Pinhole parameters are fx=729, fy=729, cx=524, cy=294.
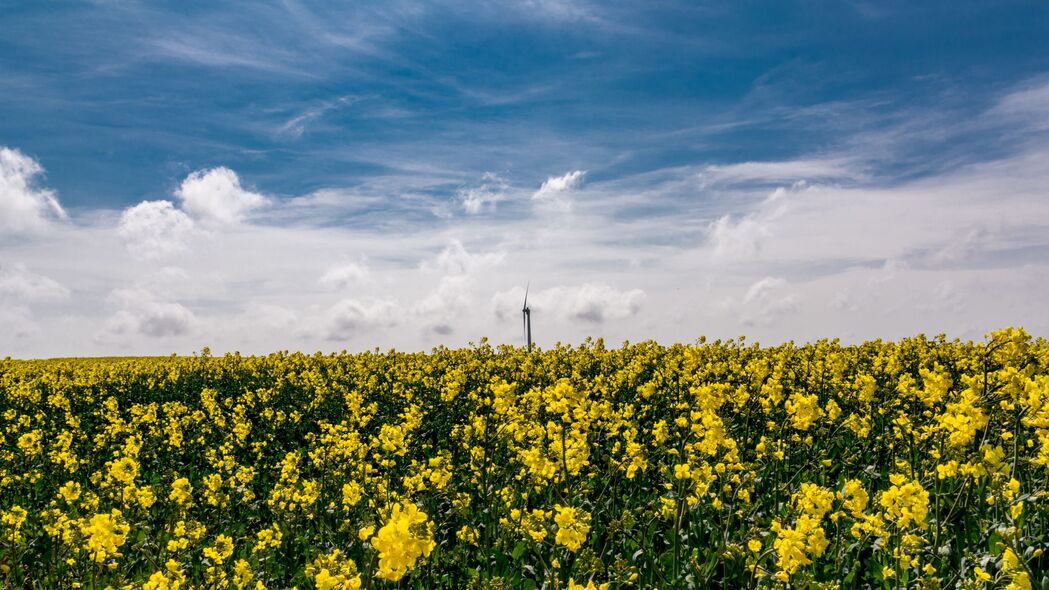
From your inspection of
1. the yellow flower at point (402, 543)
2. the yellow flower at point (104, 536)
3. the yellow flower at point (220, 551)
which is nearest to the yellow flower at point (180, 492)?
the yellow flower at point (220, 551)

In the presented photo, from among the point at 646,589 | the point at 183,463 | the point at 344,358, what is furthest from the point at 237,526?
the point at 344,358

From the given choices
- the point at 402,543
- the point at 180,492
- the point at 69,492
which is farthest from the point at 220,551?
the point at 402,543

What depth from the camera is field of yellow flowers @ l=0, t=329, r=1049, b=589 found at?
5848mm

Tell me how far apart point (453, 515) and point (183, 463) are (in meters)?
8.59

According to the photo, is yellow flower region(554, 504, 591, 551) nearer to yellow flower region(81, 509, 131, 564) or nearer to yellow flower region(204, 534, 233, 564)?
yellow flower region(204, 534, 233, 564)

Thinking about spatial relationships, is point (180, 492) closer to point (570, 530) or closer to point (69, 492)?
point (69, 492)

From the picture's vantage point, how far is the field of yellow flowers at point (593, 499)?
5848 mm

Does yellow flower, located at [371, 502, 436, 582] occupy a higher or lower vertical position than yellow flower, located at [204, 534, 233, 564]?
higher

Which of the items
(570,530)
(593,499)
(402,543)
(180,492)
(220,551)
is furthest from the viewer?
(593,499)

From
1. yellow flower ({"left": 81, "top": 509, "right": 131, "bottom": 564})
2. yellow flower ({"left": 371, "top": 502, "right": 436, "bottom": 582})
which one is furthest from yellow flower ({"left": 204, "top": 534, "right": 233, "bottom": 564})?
yellow flower ({"left": 371, "top": 502, "right": 436, "bottom": 582})

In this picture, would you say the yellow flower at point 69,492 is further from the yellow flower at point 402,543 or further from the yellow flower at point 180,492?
the yellow flower at point 402,543

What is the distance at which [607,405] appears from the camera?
8430 millimetres

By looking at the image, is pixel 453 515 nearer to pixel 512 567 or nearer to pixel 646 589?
pixel 512 567

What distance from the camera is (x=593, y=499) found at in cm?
969
